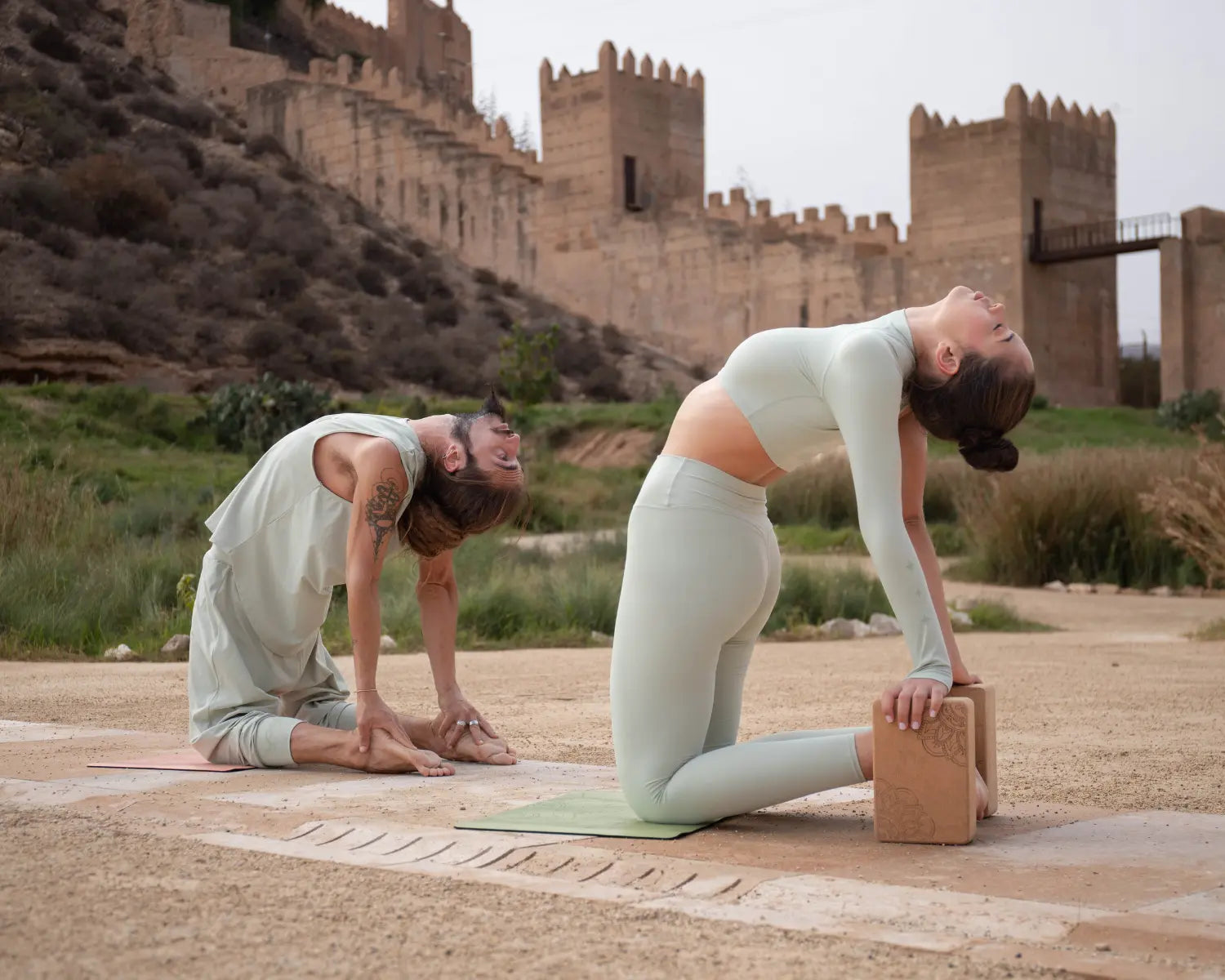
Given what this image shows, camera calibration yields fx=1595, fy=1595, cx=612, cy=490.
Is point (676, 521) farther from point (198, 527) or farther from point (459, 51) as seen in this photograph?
point (459, 51)

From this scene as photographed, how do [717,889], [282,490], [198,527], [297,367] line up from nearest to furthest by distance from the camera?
1. [717,889]
2. [282,490]
3. [198,527]
4. [297,367]

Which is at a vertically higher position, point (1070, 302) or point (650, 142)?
point (650, 142)

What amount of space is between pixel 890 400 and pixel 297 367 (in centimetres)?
2631

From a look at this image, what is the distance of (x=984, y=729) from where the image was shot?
11.0 ft

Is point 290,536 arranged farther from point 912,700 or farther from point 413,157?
point 413,157

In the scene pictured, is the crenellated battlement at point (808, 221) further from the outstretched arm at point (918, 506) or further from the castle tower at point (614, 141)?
the outstretched arm at point (918, 506)

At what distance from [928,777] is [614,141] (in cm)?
3312

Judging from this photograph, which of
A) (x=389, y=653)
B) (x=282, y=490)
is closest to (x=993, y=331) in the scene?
(x=282, y=490)

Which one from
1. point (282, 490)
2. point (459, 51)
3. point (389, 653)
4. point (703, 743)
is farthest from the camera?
point (459, 51)

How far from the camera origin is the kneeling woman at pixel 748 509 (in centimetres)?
320

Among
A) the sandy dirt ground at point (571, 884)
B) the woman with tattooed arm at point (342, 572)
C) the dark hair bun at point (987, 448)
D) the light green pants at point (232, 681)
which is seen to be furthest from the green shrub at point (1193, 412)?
the dark hair bun at point (987, 448)

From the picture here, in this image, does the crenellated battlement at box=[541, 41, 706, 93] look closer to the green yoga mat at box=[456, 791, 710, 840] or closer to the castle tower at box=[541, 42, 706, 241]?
the castle tower at box=[541, 42, 706, 241]

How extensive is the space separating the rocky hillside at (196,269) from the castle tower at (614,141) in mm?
2600

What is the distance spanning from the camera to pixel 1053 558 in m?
12.9
